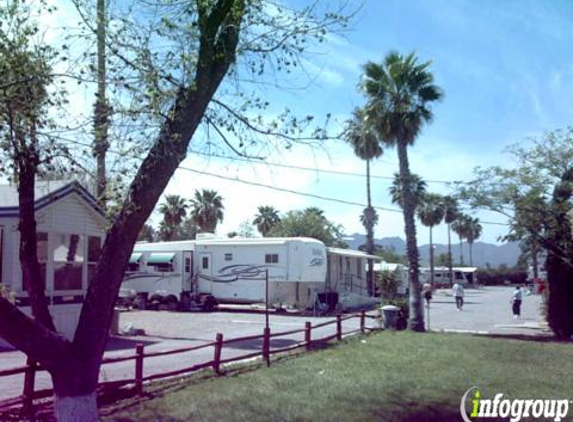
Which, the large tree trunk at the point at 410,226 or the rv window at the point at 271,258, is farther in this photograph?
the rv window at the point at 271,258

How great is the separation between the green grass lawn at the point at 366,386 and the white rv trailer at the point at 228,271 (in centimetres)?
1210

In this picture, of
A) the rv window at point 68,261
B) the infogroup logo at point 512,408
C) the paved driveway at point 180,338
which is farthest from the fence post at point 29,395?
the rv window at point 68,261

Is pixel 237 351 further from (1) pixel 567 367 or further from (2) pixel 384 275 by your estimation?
(2) pixel 384 275

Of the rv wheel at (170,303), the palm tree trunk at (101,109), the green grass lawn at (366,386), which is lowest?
the green grass lawn at (366,386)

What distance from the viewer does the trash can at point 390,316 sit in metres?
20.9

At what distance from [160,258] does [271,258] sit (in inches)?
228

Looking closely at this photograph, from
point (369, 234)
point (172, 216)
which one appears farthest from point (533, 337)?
point (172, 216)

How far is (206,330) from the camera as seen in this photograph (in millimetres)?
20953

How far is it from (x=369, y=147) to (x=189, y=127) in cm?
2921

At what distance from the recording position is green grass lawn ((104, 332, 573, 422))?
28.9 feet

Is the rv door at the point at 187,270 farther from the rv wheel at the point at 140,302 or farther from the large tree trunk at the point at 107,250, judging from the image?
the large tree trunk at the point at 107,250

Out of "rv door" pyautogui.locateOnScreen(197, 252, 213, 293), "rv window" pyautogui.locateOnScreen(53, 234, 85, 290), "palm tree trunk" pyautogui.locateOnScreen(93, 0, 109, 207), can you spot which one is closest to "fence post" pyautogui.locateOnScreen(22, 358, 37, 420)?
"palm tree trunk" pyautogui.locateOnScreen(93, 0, 109, 207)

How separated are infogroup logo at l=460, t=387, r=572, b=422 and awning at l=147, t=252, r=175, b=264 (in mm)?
21901

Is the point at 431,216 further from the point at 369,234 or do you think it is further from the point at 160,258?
the point at 160,258
